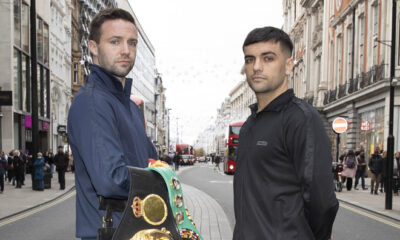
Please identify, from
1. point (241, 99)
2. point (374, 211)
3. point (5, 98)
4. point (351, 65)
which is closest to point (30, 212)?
point (5, 98)

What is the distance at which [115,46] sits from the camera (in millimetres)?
1962

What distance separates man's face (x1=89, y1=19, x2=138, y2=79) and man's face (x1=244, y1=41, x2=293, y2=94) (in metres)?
0.63

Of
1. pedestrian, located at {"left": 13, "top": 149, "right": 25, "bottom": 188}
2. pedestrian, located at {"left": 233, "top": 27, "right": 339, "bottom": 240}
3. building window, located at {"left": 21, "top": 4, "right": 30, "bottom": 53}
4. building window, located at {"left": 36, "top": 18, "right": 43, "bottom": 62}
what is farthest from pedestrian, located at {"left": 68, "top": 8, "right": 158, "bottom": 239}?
building window, located at {"left": 36, "top": 18, "right": 43, "bottom": 62}

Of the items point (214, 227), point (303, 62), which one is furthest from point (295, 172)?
point (303, 62)

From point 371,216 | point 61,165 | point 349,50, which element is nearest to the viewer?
point 371,216

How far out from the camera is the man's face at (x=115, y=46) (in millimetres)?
1955

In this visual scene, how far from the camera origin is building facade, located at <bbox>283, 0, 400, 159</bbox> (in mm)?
24000

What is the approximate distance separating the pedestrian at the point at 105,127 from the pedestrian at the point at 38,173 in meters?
15.2

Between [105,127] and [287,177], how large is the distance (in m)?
0.86

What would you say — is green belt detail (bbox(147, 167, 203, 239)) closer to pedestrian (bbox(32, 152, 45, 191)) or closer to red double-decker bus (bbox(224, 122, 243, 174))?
pedestrian (bbox(32, 152, 45, 191))

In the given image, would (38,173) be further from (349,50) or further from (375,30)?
(349,50)

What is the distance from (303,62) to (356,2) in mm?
17177

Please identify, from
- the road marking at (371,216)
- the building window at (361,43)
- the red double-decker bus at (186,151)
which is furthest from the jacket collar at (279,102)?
the red double-decker bus at (186,151)

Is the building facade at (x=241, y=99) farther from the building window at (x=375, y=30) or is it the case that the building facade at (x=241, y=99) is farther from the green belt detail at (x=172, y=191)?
the green belt detail at (x=172, y=191)
